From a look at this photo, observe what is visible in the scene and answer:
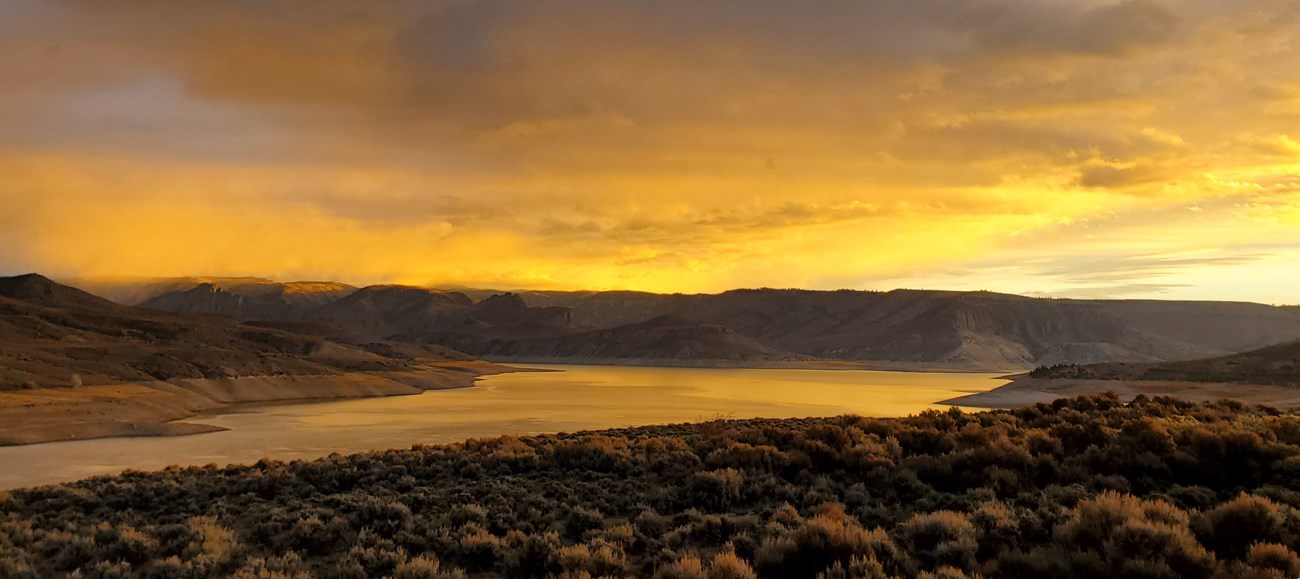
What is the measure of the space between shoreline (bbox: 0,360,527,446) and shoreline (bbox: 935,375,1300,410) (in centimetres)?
6146

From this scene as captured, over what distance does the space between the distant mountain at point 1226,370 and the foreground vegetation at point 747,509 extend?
201 feet

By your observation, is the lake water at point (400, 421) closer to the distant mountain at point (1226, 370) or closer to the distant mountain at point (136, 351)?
the distant mountain at point (136, 351)

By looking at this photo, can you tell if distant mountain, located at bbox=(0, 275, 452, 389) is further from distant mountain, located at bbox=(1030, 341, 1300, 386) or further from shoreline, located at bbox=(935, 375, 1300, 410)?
distant mountain, located at bbox=(1030, 341, 1300, 386)

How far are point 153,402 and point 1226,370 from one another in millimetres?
98435

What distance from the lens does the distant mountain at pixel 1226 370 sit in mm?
67850

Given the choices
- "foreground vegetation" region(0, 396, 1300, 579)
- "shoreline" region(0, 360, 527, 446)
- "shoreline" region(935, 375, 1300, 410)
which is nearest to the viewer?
"foreground vegetation" region(0, 396, 1300, 579)

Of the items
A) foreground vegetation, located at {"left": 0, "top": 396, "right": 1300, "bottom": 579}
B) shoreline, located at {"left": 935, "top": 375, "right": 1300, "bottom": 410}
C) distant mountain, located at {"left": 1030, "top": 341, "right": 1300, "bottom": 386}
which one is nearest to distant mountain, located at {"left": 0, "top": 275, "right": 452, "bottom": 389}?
foreground vegetation, located at {"left": 0, "top": 396, "right": 1300, "bottom": 579}

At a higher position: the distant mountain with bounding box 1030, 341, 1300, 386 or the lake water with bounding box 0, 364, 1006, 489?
the distant mountain with bounding box 1030, 341, 1300, 386

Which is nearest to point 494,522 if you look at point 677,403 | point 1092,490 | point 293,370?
point 1092,490

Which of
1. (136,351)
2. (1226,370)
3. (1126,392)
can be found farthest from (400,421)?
(1226,370)

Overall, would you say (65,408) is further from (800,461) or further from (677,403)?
(800,461)

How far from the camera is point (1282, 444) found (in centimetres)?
1386

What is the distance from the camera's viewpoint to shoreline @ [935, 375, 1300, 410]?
56.5m

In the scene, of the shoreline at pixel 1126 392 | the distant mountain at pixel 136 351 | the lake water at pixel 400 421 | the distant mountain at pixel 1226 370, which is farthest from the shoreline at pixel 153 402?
the distant mountain at pixel 1226 370
